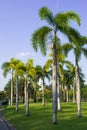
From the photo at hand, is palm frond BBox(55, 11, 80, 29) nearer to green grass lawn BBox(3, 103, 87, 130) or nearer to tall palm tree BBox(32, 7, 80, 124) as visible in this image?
tall palm tree BBox(32, 7, 80, 124)

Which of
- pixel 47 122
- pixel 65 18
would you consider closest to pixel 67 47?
pixel 65 18

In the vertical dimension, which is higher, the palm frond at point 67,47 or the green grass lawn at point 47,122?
the palm frond at point 67,47

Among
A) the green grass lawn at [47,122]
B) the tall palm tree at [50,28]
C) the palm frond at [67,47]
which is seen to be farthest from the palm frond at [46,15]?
the green grass lawn at [47,122]

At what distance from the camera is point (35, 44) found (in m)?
33.2

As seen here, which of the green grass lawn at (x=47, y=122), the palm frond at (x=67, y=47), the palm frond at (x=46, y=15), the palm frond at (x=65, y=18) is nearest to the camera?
the green grass lawn at (x=47, y=122)

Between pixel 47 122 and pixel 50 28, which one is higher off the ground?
pixel 50 28

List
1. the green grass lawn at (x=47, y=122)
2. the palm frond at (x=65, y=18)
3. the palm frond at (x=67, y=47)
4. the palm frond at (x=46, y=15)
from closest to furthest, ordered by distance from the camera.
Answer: the green grass lawn at (x=47, y=122), the palm frond at (x=65, y=18), the palm frond at (x=46, y=15), the palm frond at (x=67, y=47)

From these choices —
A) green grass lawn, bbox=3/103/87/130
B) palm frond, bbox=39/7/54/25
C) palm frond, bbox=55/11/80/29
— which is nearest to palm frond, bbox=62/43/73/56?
green grass lawn, bbox=3/103/87/130

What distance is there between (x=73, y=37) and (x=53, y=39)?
7.78ft

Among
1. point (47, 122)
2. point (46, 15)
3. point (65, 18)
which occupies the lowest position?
point (47, 122)

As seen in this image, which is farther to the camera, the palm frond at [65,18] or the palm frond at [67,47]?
the palm frond at [67,47]

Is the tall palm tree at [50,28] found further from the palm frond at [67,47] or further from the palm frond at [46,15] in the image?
the palm frond at [67,47]

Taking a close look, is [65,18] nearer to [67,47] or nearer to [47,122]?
[67,47]

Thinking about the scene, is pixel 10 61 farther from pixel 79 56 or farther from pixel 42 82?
pixel 79 56
